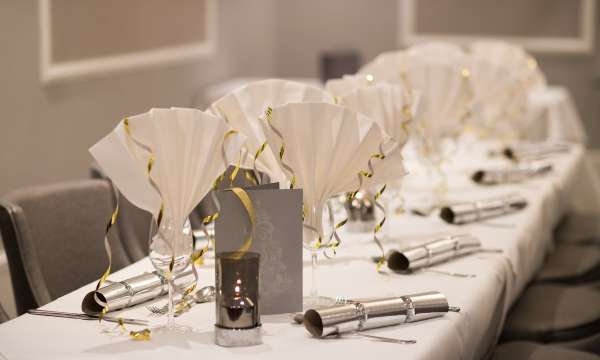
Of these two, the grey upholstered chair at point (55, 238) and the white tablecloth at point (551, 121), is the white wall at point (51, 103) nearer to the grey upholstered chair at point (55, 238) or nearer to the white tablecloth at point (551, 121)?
the grey upholstered chair at point (55, 238)

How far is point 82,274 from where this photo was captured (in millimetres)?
2736

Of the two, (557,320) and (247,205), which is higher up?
(247,205)

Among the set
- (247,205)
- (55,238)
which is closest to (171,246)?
(247,205)

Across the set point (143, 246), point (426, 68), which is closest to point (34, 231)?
point (143, 246)

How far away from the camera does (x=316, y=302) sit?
2000 millimetres

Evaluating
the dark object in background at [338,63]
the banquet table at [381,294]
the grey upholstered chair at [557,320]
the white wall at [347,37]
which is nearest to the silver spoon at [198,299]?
the banquet table at [381,294]

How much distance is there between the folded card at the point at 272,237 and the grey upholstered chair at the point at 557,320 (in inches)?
40.7

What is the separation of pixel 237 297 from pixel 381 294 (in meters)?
0.54

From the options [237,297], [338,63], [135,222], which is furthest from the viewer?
[338,63]

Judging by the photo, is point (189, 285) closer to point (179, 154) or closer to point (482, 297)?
point (179, 154)

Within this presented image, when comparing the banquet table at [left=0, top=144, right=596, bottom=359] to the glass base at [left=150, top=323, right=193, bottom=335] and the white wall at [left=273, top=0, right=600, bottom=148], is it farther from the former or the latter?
the white wall at [left=273, top=0, right=600, bottom=148]

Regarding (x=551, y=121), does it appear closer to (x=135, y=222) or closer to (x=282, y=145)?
(x=135, y=222)

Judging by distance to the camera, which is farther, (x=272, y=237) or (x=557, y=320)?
(x=557, y=320)

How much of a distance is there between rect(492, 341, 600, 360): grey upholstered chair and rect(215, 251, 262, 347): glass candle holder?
3.08 feet
